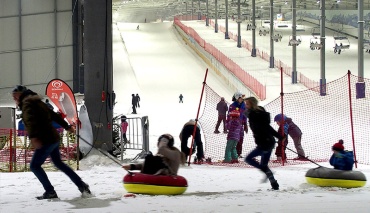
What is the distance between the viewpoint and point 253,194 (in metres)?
9.74

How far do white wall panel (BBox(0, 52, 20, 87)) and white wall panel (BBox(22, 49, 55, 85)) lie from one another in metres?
0.33

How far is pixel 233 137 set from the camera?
15734mm

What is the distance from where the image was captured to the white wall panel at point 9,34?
37156 millimetres

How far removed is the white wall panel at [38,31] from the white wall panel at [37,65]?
342 millimetres

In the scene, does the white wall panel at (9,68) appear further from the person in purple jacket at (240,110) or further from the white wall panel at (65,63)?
the person in purple jacket at (240,110)

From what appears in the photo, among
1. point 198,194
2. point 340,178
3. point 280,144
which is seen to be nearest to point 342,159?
point 340,178

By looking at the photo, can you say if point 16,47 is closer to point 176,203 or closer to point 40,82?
point 40,82

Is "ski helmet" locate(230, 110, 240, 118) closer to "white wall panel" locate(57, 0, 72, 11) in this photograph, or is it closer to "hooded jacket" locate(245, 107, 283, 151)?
"hooded jacket" locate(245, 107, 283, 151)

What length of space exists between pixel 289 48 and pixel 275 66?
11935mm

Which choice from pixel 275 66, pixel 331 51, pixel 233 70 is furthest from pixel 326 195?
pixel 331 51

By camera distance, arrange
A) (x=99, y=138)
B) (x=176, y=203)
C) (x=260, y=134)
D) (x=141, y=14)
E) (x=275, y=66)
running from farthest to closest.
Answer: (x=141, y=14) → (x=275, y=66) → (x=99, y=138) → (x=260, y=134) → (x=176, y=203)

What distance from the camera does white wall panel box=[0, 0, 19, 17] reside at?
36781mm

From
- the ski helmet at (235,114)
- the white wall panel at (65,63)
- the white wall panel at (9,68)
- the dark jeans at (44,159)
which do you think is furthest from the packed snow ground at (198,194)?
the white wall panel at (9,68)

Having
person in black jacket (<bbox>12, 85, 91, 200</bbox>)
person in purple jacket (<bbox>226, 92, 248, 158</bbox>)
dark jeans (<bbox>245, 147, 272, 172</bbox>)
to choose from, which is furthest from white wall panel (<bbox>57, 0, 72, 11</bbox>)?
person in black jacket (<bbox>12, 85, 91, 200</bbox>)
